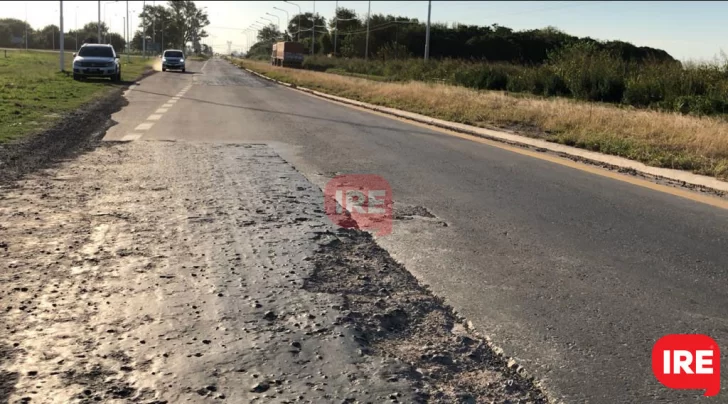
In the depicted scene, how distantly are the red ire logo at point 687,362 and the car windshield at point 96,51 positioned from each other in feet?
101

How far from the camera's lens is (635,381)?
9.83 feet

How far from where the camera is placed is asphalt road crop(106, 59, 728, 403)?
3275 mm

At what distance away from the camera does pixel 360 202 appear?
668cm

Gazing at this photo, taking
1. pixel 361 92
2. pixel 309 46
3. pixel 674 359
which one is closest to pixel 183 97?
pixel 361 92

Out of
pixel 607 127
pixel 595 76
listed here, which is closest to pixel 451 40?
pixel 595 76

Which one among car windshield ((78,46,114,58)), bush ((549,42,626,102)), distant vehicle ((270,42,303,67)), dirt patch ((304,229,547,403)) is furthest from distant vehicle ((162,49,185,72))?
dirt patch ((304,229,547,403))

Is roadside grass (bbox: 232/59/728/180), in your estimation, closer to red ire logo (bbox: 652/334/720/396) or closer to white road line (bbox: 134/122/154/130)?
red ire logo (bbox: 652/334/720/396)

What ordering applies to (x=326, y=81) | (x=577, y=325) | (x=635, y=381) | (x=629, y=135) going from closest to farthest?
(x=635, y=381) < (x=577, y=325) < (x=629, y=135) < (x=326, y=81)

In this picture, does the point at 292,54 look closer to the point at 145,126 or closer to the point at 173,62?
the point at 173,62

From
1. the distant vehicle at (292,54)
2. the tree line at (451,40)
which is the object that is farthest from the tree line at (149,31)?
the distant vehicle at (292,54)

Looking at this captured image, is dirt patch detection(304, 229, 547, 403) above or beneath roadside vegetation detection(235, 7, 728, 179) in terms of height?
beneath

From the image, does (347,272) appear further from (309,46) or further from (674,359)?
(309,46)

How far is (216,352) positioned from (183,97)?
820 inches

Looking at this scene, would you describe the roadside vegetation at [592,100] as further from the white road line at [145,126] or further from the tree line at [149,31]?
the tree line at [149,31]
